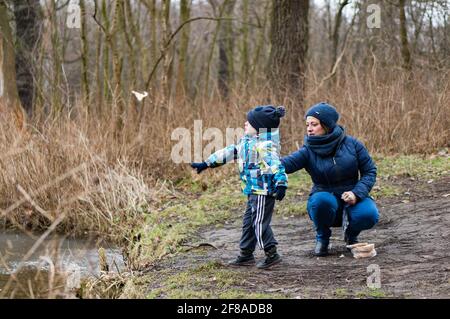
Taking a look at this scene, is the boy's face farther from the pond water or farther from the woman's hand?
the pond water

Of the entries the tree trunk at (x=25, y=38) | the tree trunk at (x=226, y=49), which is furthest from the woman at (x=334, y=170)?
the tree trunk at (x=226, y=49)

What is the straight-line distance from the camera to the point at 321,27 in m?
26.2

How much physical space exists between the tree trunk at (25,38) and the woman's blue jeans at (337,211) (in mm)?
11432

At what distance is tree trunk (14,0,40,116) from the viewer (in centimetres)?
1570

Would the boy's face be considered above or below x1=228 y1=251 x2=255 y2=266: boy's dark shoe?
above

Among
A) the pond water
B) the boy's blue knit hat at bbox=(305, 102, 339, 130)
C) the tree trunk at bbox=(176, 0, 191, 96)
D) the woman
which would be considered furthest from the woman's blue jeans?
the tree trunk at bbox=(176, 0, 191, 96)

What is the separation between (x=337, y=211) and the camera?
561 centimetres

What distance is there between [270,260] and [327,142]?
41.5 inches

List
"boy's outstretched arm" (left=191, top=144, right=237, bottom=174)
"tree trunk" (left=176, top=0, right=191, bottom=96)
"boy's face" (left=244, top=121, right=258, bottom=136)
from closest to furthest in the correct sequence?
"boy's face" (left=244, top=121, right=258, bottom=136)
"boy's outstretched arm" (left=191, top=144, right=237, bottom=174)
"tree trunk" (left=176, top=0, right=191, bottom=96)

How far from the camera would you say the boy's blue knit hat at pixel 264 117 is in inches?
209

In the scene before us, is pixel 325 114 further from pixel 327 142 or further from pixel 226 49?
pixel 226 49

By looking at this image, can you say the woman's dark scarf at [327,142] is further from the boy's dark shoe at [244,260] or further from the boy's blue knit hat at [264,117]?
the boy's dark shoe at [244,260]

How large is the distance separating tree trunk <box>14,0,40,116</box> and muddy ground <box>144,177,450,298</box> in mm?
9438
